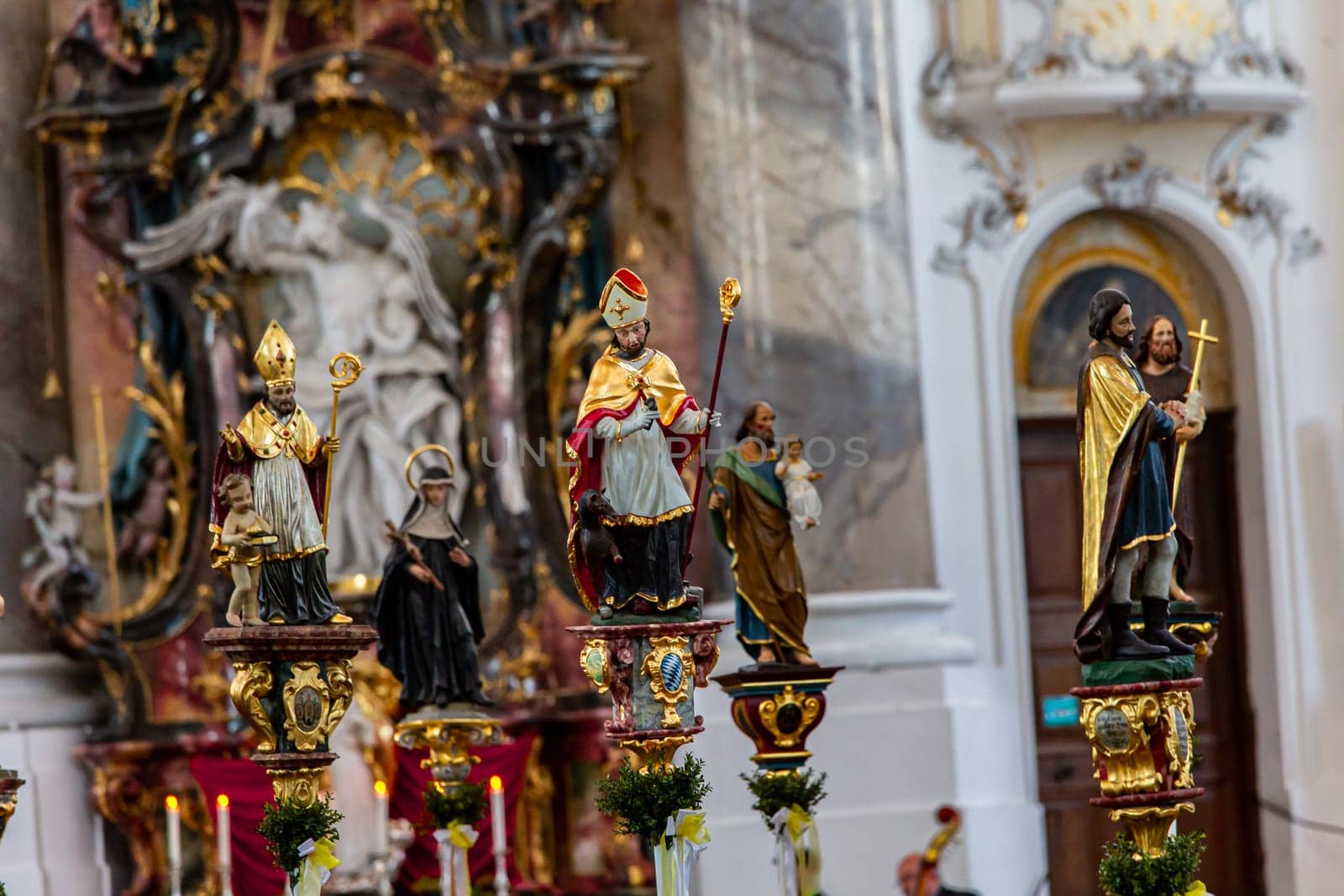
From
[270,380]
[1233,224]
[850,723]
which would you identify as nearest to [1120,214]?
[1233,224]

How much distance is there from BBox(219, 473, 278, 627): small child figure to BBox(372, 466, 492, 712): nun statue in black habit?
62.8 inches

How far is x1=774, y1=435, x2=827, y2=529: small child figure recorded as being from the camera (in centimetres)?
1170

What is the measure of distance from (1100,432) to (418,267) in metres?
6.21

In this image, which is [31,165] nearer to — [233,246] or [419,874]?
[233,246]

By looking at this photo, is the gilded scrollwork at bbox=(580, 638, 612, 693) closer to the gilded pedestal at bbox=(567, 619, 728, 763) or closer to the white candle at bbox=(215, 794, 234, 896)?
the gilded pedestal at bbox=(567, 619, 728, 763)

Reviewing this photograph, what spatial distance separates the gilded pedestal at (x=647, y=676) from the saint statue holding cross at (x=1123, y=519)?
5.29 ft

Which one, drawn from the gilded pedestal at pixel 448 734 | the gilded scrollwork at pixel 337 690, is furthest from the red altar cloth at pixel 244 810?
the gilded scrollwork at pixel 337 690

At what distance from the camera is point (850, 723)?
1387cm

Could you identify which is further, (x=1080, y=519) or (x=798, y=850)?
(x=1080, y=519)

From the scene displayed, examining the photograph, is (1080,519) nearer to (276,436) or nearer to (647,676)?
(647,676)

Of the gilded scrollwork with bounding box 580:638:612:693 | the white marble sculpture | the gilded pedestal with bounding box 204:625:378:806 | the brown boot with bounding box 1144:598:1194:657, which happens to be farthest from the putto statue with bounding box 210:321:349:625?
the white marble sculpture

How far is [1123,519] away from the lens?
9.88 m

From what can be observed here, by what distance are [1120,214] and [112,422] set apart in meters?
6.33

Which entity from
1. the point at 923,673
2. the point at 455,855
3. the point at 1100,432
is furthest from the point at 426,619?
the point at 1100,432
